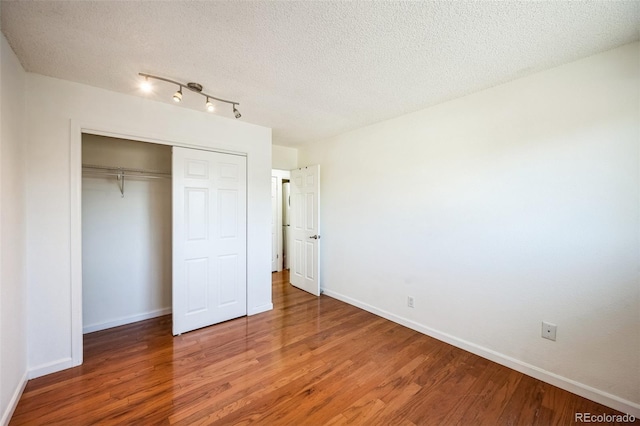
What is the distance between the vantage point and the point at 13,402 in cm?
167

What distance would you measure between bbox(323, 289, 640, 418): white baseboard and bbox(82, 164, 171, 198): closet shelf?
10.7 ft

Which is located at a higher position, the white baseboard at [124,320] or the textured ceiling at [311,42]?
the textured ceiling at [311,42]

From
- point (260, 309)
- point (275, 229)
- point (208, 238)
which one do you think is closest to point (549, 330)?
point (260, 309)

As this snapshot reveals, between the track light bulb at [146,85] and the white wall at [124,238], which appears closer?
the track light bulb at [146,85]

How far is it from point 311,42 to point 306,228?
9.20ft

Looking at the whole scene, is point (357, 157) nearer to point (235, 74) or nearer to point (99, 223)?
point (235, 74)

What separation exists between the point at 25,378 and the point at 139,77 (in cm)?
246

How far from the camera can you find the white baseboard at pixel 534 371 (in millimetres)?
1693

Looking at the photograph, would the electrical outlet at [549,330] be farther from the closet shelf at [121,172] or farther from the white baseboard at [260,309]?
the closet shelf at [121,172]

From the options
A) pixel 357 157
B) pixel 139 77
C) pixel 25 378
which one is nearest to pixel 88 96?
pixel 139 77

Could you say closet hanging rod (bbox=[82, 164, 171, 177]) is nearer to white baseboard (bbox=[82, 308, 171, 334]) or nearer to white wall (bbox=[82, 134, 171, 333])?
white wall (bbox=[82, 134, 171, 333])

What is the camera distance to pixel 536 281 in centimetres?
204

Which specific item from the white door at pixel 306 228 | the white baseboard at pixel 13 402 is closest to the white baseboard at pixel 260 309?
the white door at pixel 306 228

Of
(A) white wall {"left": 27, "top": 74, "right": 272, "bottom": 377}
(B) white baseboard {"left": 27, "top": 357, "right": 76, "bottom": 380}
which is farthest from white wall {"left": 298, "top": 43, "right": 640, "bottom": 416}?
(B) white baseboard {"left": 27, "top": 357, "right": 76, "bottom": 380}
